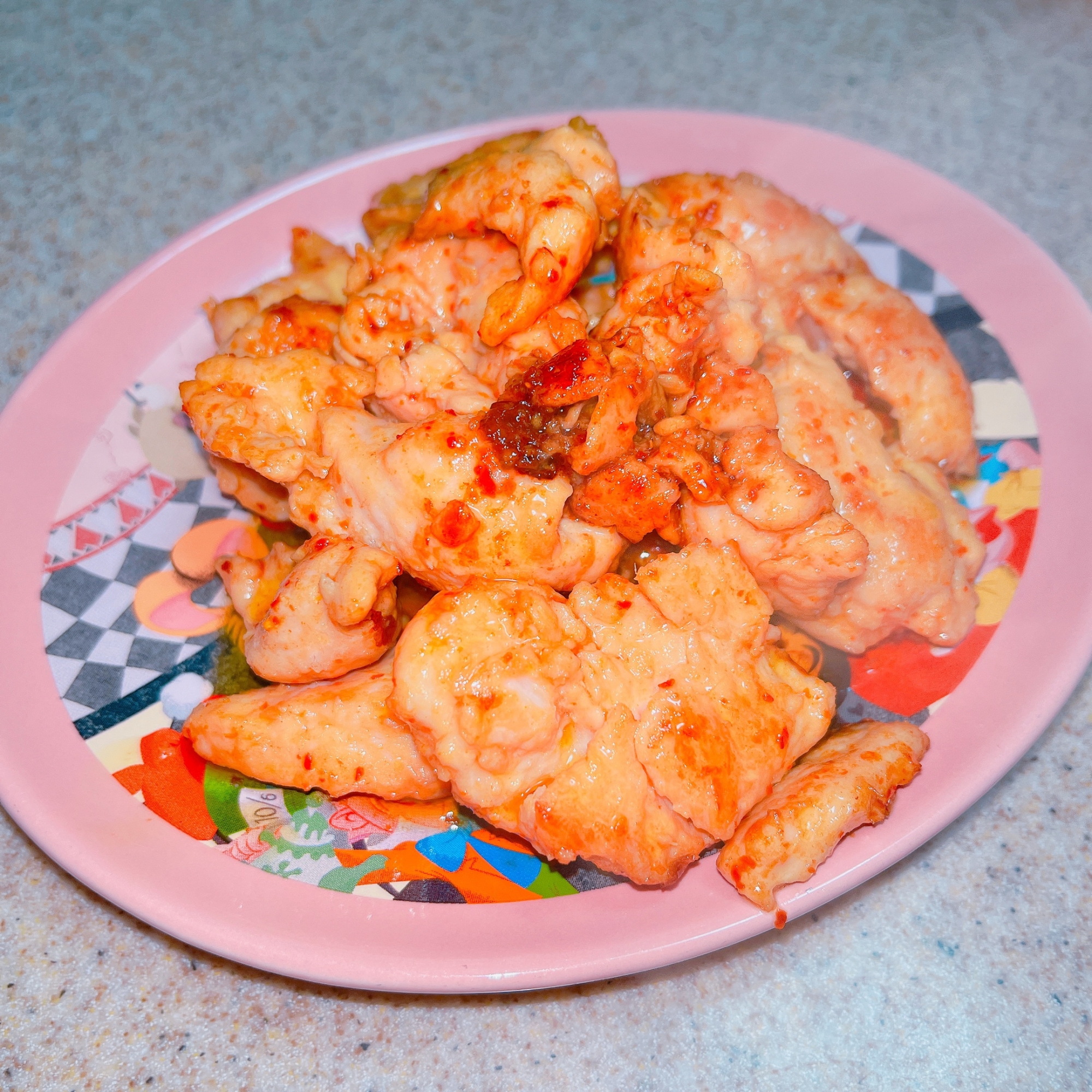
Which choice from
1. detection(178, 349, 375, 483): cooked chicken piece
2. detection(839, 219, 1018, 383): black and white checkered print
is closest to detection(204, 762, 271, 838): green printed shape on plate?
detection(178, 349, 375, 483): cooked chicken piece

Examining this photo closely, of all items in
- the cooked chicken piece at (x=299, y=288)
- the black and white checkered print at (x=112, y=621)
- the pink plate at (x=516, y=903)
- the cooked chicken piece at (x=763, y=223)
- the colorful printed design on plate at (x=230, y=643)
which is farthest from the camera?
the cooked chicken piece at (x=299, y=288)

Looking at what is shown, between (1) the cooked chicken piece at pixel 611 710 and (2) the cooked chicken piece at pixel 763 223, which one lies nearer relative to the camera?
(1) the cooked chicken piece at pixel 611 710

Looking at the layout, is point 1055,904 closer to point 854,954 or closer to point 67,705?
point 854,954

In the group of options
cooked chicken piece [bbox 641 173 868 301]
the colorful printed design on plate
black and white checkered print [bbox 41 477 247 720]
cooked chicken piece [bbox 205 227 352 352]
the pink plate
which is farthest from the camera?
cooked chicken piece [bbox 205 227 352 352]

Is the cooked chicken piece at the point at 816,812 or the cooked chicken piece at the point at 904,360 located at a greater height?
the cooked chicken piece at the point at 904,360

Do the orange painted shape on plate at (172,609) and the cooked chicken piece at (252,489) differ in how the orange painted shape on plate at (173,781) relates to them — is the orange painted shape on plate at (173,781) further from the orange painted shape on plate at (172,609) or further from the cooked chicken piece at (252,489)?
the cooked chicken piece at (252,489)

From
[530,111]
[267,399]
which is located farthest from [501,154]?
[530,111]

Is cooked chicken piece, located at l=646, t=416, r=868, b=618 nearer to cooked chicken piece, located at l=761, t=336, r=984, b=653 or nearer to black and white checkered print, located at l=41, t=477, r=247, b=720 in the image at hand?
cooked chicken piece, located at l=761, t=336, r=984, b=653

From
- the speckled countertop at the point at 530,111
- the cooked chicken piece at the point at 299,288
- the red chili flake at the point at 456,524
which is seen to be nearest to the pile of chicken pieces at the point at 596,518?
the red chili flake at the point at 456,524
